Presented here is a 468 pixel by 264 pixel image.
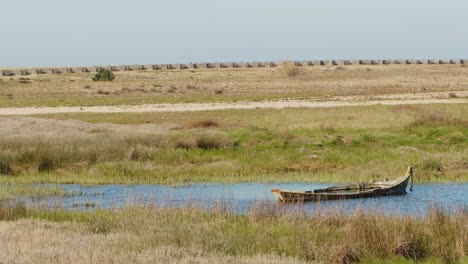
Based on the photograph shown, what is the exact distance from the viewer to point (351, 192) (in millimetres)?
Result: 26750

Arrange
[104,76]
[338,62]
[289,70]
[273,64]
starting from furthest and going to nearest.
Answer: [338,62]
[273,64]
[289,70]
[104,76]

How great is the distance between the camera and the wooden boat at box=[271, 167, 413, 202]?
24609mm

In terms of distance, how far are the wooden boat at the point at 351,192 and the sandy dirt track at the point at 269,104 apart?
92.1ft

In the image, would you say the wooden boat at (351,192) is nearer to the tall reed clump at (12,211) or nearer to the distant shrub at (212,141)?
the tall reed clump at (12,211)

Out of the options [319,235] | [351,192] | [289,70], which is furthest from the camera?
[289,70]

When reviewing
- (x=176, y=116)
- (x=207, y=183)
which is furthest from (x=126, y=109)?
(x=207, y=183)

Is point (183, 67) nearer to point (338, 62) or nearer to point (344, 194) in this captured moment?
point (338, 62)

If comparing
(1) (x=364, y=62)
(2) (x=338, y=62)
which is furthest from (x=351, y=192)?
(1) (x=364, y=62)

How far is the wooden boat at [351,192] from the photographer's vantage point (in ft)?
80.7

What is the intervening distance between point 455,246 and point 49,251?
273 inches

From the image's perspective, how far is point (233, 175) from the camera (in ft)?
103

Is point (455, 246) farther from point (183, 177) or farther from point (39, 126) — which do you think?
point (39, 126)

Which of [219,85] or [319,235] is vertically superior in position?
[319,235]

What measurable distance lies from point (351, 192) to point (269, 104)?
109 ft
